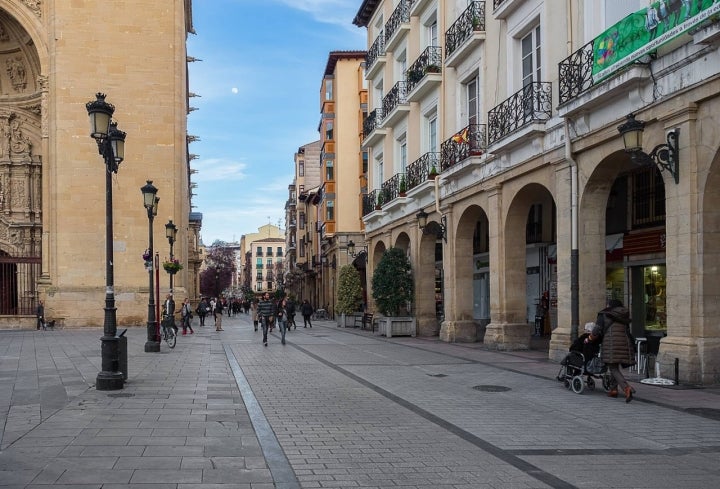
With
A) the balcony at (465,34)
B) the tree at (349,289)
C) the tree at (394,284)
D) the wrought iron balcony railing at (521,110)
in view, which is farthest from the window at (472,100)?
the tree at (349,289)

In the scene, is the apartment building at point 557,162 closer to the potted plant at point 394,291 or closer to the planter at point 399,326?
the planter at point 399,326

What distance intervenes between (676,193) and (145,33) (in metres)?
30.1

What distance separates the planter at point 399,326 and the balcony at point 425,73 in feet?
26.9

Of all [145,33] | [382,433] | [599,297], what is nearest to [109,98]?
[145,33]

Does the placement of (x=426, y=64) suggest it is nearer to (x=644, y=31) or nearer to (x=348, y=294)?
(x=644, y=31)

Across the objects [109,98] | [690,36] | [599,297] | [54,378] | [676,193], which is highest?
[109,98]

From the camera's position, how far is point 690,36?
1113cm

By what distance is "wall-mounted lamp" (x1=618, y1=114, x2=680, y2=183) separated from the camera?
11.6m

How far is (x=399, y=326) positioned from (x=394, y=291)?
132 centimetres

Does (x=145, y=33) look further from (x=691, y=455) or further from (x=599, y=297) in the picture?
(x=691, y=455)

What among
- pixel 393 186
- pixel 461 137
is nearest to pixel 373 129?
pixel 393 186

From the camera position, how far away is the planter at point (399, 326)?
25.9 metres

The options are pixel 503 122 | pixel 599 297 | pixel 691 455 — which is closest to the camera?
pixel 691 455

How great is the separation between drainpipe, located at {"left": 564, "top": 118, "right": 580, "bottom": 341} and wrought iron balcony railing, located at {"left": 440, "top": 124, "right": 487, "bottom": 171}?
196 inches
